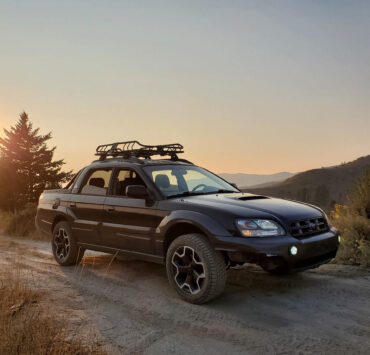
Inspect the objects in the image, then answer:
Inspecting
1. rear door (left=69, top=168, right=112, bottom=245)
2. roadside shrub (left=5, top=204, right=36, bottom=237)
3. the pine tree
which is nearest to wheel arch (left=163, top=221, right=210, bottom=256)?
rear door (left=69, top=168, right=112, bottom=245)

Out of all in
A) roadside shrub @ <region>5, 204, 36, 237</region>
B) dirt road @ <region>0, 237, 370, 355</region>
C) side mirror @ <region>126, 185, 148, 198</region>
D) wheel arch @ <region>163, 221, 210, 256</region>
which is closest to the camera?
dirt road @ <region>0, 237, 370, 355</region>

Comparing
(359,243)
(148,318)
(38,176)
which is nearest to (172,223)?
(148,318)

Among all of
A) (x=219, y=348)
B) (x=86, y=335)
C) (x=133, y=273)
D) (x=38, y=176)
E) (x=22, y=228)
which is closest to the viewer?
(x=219, y=348)

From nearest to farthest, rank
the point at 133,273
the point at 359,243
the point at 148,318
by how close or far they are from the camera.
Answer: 1. the point at 148,318
2. the point at 133,273
3. the point at 359,243

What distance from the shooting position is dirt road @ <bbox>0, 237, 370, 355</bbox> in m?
3.98

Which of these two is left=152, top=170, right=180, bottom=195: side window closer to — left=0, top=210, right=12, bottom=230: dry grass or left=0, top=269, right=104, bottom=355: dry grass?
left=0, top=269, right=104, bottom=355: dry grass

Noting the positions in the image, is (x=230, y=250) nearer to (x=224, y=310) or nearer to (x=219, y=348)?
(x=224, y=310)

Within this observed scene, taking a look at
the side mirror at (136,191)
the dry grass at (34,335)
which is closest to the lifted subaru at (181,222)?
the side mirror at (136,191)

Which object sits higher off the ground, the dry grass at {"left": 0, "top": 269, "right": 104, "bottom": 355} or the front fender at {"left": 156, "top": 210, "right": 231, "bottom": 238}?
the front fender at {"left": 156, "top": 210, "right": 231, "bottom": 238}

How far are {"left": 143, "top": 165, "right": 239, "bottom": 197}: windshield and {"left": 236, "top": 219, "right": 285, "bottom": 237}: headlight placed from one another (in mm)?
1241

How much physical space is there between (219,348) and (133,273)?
3.04m

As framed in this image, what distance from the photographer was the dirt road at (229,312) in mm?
3977

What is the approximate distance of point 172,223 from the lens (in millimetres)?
5422

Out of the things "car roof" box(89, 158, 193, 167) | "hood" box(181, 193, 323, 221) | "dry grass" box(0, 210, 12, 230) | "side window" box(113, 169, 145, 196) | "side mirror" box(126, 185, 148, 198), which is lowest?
"dry grass" box(0, 210, 12, 230)
